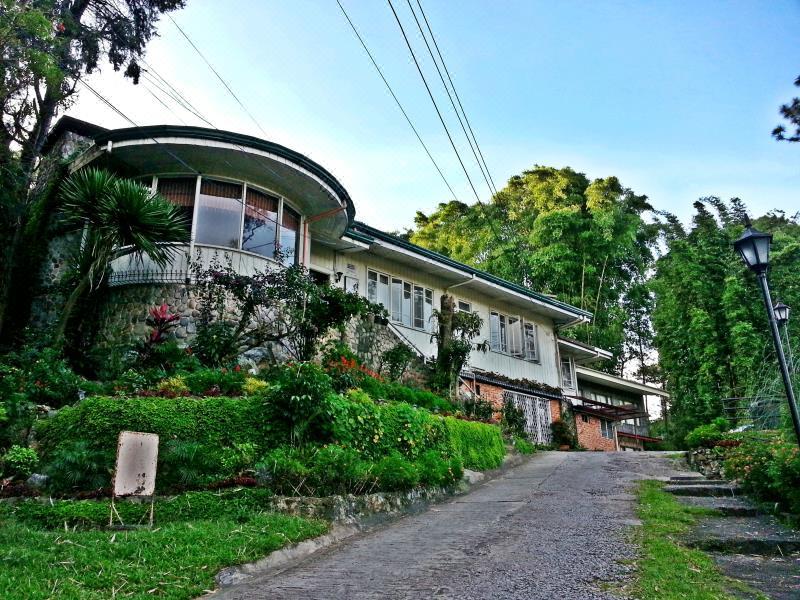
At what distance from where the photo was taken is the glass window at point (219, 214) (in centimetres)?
1292

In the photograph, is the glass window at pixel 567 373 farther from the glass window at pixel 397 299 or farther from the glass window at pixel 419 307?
the glass window at pixel 397 299

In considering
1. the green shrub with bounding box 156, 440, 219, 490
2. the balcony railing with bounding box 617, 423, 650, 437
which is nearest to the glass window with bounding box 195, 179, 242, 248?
the green shrub with bounding box 156, 440, 219, 490

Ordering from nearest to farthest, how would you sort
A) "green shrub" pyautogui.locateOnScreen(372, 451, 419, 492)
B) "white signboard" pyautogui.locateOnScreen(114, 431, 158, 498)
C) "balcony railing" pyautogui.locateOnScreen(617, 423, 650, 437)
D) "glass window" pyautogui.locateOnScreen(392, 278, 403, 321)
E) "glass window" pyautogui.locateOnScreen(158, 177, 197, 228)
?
"white signboard" pyautogui.locateOnScreen(114, 431, 158, 498), "green shrub" pyautogui.locateOnScreen(372, 451, 419, 492), "glass window" pyautogui.locateOnScreen(158, 177, 197, 228), "glass window" pyautogui.locateOnScreen(392, 278, 403, 321), "balcony railing" pyautogui.locateOnScreen(617, 423, 650, 437)

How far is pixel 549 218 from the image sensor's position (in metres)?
29.9

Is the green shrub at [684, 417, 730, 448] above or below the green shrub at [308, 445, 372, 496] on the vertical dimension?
above

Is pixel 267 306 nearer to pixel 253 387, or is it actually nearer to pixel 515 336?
pixel 253 387

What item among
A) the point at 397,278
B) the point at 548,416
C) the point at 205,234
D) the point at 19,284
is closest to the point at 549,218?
the point at 548,416

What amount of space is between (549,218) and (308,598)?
27.1 meters

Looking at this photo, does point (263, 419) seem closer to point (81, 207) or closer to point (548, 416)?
point (81, 207)

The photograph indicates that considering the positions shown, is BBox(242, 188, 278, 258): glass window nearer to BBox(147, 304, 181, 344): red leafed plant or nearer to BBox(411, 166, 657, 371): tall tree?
BBox(147, 304, 181, 344): red leafed plant

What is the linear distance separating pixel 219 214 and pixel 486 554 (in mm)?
9560

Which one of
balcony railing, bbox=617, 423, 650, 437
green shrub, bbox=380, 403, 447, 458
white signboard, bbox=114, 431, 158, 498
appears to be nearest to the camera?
white signboard, bbox=114, 431, 158, 498

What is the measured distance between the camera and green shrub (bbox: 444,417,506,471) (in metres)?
11.4

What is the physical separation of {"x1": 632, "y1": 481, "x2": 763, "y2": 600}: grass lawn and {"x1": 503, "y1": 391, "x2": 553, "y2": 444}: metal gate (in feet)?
40.9
